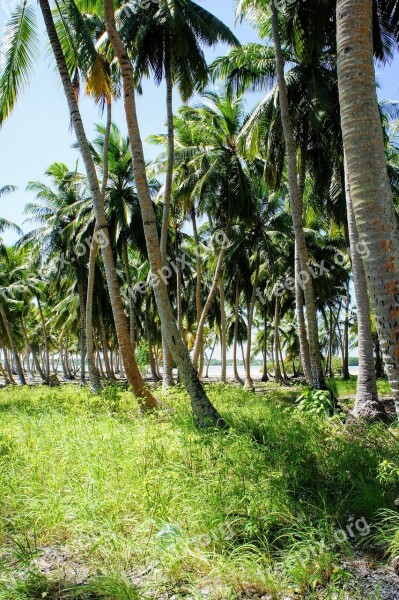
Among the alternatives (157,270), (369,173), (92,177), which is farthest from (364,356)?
(92,177)

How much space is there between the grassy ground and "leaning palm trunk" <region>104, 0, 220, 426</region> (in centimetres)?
113

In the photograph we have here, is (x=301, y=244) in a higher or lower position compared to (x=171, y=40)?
lower

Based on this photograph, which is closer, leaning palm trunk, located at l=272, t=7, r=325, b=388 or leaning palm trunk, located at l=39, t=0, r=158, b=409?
leaning palm trunk, located at l=39, t=0, r=158, b=409

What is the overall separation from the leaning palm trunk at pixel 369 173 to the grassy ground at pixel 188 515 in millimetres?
1391

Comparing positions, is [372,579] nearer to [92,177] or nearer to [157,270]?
[157,270]

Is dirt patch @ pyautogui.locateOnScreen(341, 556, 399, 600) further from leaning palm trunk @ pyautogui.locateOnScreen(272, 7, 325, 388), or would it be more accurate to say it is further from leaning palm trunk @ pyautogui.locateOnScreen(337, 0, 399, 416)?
leaning palm trunk @ pyautogui.locateOnScreen(272, 7, 325, 388)

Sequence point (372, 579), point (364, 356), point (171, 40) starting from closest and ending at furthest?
point (372, 579) → point (364, 356) → point (171, 40)

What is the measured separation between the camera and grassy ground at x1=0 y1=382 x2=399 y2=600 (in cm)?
291

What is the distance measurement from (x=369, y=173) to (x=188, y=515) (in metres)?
3.28

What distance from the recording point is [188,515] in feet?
12.0

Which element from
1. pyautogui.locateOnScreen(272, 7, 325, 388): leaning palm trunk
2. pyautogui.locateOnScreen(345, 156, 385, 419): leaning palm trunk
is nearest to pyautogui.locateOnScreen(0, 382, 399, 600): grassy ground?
pyautogui.locateOnScreen(345, 156, 385, 419): leaning palm trunk

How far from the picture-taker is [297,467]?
4637 millimetres

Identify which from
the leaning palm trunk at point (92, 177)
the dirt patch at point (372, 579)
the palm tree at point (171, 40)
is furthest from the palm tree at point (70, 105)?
the dirt patch at point (372, 579)

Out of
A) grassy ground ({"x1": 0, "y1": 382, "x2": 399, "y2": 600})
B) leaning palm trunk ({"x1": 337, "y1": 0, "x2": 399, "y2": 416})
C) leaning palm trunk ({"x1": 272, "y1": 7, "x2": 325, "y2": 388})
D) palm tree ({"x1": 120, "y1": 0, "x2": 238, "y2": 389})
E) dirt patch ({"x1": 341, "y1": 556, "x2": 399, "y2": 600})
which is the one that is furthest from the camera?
palm tree ({"x1": 120, "y1": 0, "x2": 238, "y2": 389})
